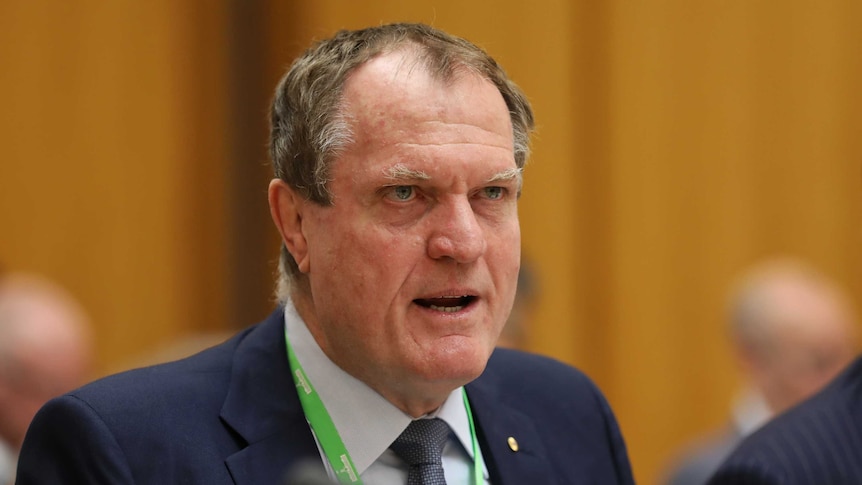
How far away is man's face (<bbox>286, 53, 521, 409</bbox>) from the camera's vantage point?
7.55 feet

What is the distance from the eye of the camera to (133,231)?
5.65m

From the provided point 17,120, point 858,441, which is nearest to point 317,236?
point 858,441

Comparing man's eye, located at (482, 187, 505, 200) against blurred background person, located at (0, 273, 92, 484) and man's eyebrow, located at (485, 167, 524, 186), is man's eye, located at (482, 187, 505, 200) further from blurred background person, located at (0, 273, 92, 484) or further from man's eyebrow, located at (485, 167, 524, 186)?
blurred background person, located at (0, 273, 92, 484)

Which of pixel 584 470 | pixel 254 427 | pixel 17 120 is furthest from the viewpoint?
pixel 17 120

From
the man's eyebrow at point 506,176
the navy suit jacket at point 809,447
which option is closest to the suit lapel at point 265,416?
the man's eyebrow at point 506,176

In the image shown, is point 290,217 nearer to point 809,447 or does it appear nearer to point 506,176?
point 506,176

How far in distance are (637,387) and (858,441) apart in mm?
3455

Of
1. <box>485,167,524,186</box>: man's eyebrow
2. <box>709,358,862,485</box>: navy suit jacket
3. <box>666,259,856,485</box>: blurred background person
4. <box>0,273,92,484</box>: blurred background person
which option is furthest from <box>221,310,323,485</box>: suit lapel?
<box>666,259,856,485</box>: blurred background person

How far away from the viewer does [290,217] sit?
8.20 ft

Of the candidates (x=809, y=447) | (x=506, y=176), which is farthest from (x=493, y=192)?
(x=809, y=447)

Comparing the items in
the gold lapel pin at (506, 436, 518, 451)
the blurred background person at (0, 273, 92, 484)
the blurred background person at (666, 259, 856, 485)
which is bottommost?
the blurred background person at (666, 259, 856, 485)

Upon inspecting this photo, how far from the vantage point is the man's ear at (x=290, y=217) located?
8.07 feet

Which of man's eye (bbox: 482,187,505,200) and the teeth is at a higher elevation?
man's eye (bbox: 482,187,505,200)

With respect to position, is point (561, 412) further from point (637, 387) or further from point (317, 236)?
point (637, 387)
